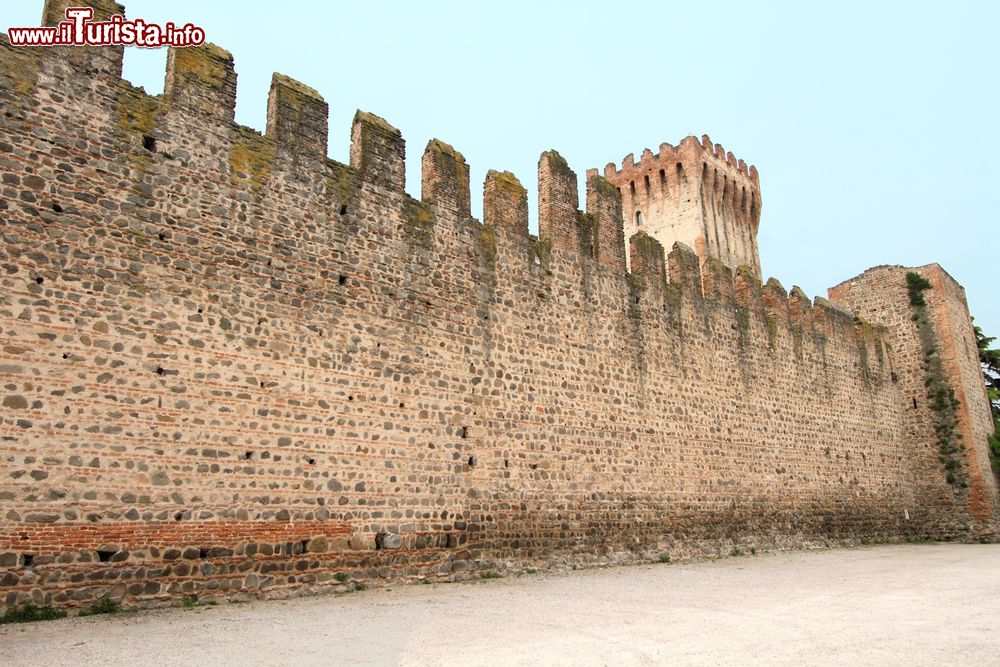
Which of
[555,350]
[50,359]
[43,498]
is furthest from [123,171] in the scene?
[555,350]

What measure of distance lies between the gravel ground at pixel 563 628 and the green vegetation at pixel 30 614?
160 mm

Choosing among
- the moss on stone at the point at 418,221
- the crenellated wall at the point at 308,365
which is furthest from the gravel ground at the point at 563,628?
the moss on stone at the point at 418,221

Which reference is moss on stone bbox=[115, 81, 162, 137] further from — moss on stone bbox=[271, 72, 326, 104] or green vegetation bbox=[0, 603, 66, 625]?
green vegetation bbox=[0, 603, 66, 625]

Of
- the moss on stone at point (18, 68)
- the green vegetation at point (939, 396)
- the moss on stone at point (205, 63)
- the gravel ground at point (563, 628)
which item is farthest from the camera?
the green vegetation at point (939, 396)

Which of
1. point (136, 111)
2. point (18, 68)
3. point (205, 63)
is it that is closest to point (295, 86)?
point (205, 63)

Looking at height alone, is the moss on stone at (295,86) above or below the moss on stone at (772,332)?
above

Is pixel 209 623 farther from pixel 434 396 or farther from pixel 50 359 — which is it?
pixel 434 396

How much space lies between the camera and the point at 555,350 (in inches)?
436

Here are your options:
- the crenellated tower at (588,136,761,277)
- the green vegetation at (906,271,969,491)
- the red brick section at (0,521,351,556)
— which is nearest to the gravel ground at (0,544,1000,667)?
the red brick section at (0,521,351,556)

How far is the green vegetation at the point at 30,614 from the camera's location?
5902 mm

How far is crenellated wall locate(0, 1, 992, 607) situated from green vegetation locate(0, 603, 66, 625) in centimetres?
10

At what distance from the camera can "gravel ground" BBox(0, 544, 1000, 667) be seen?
4812mm

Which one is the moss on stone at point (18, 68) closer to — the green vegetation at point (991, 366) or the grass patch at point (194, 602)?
the grass patch at point (194, 602)

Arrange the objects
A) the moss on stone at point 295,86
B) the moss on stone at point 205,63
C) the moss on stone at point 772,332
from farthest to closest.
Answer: the moss on stone at point 772,332, the moss on stone at point 295,86, the moss on stone at point 205,63
